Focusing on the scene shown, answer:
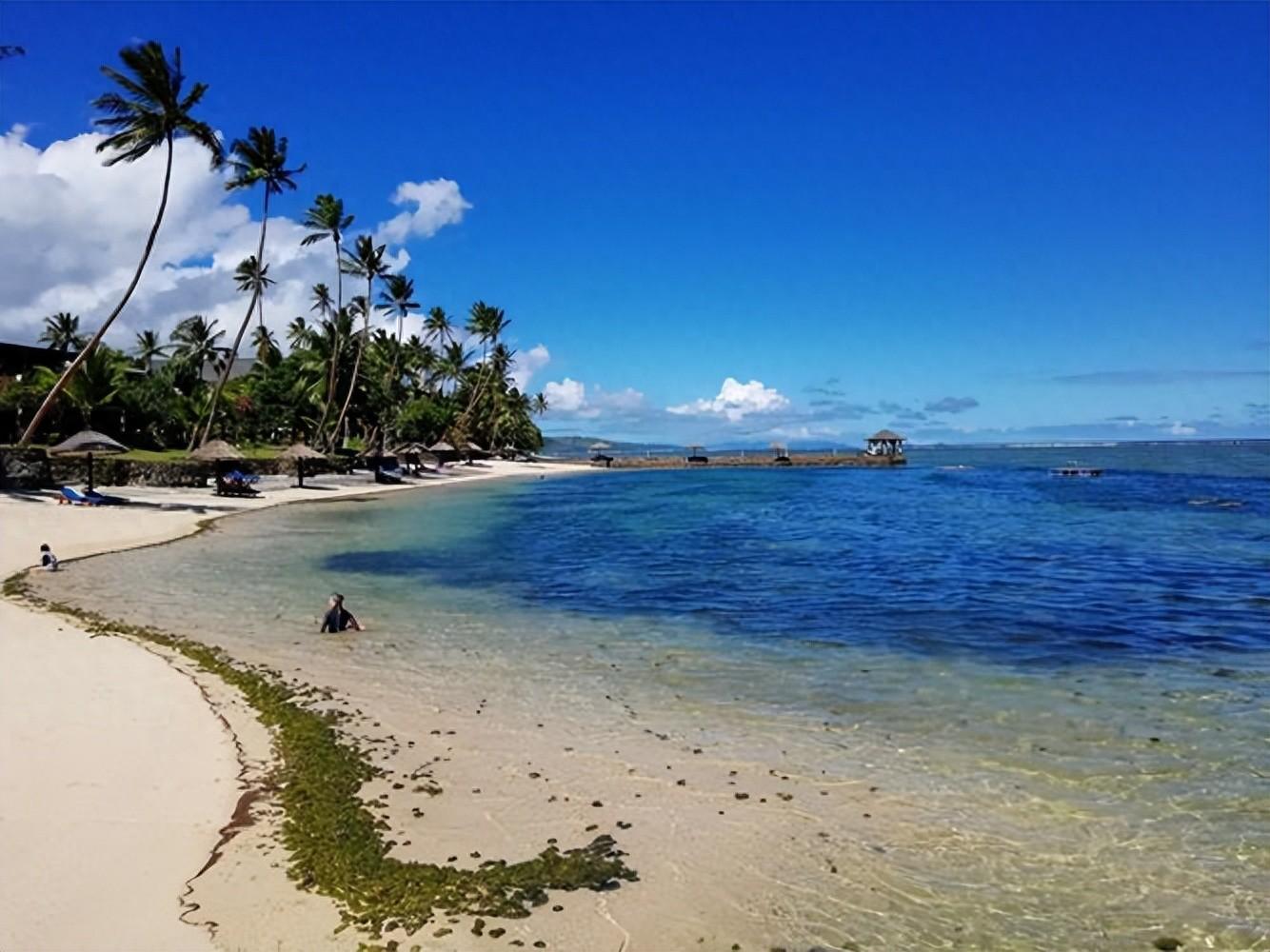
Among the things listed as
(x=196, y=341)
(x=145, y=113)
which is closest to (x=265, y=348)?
(x=196, y=341)

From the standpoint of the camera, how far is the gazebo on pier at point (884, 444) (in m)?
112

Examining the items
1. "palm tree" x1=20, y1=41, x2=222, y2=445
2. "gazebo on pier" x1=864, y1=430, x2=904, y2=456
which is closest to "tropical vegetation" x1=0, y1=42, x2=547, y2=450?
"palm tree" x1=20, y1=41, x2=222, y2=445

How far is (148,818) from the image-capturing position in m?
6.66

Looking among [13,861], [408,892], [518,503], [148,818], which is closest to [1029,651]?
[408,892]

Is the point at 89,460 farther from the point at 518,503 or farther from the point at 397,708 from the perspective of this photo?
the point at 397,708

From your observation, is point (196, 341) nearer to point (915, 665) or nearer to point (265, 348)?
point (265, 348)

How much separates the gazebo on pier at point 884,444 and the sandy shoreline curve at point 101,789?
108 m

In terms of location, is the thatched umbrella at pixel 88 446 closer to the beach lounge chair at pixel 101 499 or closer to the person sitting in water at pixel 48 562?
the beach lounge chair at pixel 101 499

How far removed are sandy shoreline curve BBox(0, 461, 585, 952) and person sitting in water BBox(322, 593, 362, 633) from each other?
285 cm

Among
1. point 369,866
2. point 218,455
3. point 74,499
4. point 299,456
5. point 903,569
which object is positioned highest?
point 218,455

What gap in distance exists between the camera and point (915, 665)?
12.4m

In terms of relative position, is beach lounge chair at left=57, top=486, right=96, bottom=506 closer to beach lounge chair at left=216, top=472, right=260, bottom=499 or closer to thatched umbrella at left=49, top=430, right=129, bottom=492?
thatched umbrella at left=49, top=430, right=129, bottom=492

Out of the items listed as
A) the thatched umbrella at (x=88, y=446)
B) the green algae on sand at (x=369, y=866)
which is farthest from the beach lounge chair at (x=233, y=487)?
the green algae on sand at (x=369, y=866)

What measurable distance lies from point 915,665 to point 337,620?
9447mm
